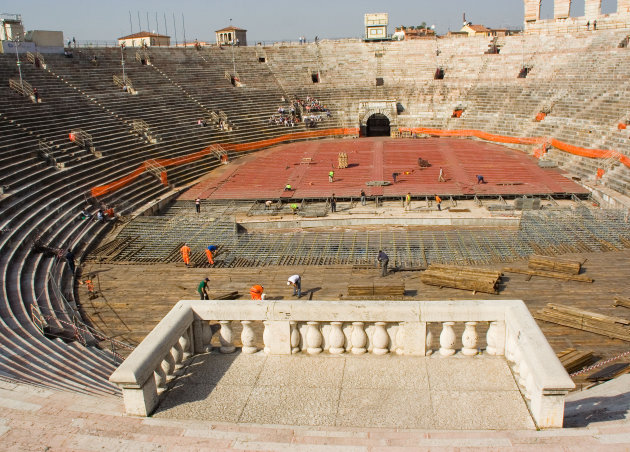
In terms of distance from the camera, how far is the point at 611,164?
32594 mm

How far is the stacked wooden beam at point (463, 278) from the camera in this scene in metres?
16.8

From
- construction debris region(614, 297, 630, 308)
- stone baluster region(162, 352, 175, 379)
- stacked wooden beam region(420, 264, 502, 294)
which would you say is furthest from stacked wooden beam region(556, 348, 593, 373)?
stone baluster region(162, 352, 175, 379)

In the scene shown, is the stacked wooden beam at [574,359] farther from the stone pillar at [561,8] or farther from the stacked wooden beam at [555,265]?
the stone pillar at [561,8]

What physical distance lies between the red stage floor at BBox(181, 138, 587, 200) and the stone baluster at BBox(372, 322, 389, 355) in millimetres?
23725

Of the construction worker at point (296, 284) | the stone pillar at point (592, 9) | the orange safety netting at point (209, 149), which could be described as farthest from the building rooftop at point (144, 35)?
the construction worker at point (296, 284)

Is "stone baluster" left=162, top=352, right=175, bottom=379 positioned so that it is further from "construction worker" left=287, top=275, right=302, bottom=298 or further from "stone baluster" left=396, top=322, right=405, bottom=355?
"construction worker" left=287, top=275, right=302, bottom=298

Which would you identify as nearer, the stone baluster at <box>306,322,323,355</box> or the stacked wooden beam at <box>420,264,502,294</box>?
the stone baluster at <box>306,322,323,355</box>

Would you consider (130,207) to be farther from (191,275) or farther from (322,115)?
(322,115)

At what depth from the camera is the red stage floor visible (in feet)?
103

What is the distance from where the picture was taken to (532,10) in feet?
194

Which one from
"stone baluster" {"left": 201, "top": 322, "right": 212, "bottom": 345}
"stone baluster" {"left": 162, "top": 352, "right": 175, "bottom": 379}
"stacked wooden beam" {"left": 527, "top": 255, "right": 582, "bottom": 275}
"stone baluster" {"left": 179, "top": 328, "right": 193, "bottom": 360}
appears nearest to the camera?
"stone baluster" {"left": 162, "top": 352, "right": 175, "bottom": 379}

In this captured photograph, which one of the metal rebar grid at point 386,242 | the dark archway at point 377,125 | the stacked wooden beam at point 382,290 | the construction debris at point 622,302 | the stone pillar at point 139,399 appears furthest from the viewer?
the dark archway at point 377,125

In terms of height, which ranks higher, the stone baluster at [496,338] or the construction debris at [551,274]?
the stone baluster at [496,338]

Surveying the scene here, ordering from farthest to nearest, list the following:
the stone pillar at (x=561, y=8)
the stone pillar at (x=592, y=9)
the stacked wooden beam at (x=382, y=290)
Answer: the stone pillar at (x=561, y=8) → the stone pillar at (x=592, y=9) → the stacked wooden beam at (x=382, y=290)
